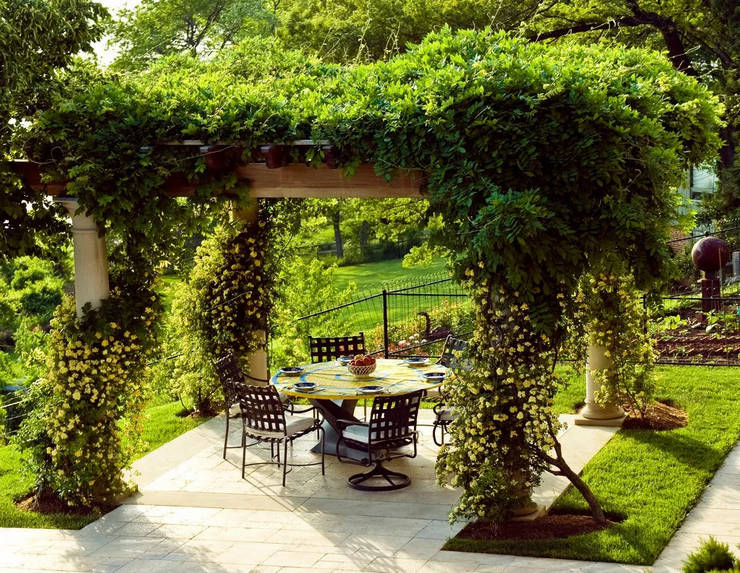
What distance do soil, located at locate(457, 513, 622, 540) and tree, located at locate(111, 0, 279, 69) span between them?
23722 mm

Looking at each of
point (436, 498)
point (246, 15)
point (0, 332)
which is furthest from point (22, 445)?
point (246, 15)

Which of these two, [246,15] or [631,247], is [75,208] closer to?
[631,247]

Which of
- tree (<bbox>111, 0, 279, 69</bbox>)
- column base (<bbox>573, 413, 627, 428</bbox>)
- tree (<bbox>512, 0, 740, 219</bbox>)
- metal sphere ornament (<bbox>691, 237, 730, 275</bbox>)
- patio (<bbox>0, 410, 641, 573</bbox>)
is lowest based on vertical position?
patio (<bbox>0, 410, 641, 573</bbox>)

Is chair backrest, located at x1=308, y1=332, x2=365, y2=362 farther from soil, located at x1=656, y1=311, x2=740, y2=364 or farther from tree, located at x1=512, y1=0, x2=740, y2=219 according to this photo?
tree, located at x1=512, y1=0, x2=740, y2=219

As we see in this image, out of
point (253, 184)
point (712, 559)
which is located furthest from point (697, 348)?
point (712, 559)

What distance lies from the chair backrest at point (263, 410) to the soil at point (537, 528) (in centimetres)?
220

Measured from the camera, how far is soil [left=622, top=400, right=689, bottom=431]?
10500 millimetres

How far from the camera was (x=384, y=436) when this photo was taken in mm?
8828

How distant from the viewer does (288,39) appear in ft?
72.7

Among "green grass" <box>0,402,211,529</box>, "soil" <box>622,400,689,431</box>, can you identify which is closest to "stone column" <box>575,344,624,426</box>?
"soil" <box>622,400,689,431</box>

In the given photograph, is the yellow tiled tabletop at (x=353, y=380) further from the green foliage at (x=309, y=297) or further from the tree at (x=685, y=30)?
the tree at (x=685, y=30)

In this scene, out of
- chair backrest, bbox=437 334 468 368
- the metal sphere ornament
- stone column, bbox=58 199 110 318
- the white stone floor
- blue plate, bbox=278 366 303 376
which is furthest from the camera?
the metal sphere ornament

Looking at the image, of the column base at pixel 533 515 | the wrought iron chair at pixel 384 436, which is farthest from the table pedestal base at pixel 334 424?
the column base at pixel 533 515

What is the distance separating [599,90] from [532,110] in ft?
1.66
